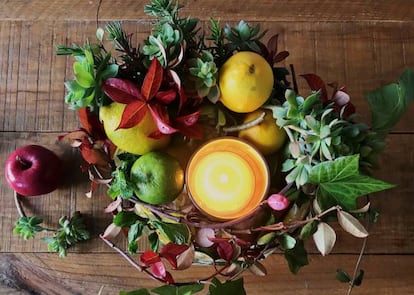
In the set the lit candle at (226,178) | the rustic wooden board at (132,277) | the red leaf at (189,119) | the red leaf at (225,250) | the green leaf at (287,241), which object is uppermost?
the red leaf at (189,119)

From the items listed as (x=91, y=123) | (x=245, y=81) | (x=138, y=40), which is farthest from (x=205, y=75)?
(x=138, y=40)

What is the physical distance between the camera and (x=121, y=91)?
607 mm

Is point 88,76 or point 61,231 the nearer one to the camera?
point 88,76

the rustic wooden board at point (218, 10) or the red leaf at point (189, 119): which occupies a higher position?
the rustic wooden board at point (218, 10)

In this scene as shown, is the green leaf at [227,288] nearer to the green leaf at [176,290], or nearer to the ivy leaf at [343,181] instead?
the green leaf at [176,290]

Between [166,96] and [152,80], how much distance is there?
25 mm

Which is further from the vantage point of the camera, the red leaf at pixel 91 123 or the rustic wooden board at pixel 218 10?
the rustic wooden board at pixel 218 10

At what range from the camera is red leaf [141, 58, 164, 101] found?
0.60m

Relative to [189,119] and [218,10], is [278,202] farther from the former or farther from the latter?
[218,10]

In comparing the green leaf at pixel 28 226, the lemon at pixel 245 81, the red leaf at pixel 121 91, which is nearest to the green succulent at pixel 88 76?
the red leaf at pixel 121 91

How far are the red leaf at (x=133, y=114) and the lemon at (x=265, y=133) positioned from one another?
121 millimetres

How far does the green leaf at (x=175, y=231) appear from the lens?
0.63 m

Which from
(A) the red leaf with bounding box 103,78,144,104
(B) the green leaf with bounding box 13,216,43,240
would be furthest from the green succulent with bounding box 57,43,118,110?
(B) the green leaf with bounding box 13,216,43,240

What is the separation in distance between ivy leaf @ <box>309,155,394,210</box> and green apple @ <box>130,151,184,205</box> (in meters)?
0.14
